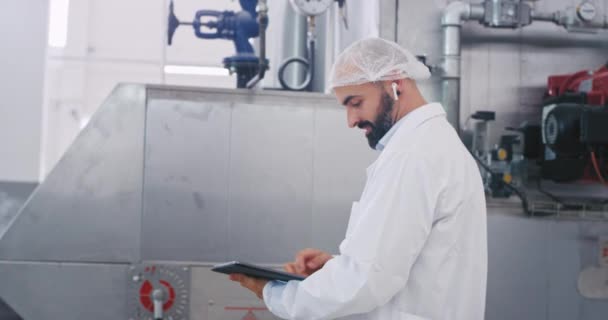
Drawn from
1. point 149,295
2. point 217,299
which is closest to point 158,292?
point 149,295

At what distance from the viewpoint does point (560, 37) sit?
8.68 feet

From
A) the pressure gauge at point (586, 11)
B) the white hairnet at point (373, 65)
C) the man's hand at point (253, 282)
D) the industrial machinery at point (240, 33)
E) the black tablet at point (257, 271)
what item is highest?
the pressure gauge at point (586, 11)

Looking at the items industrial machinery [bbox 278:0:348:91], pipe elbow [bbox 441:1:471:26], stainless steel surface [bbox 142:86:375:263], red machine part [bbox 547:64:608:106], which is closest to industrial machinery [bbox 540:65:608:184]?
red machine part [bbox 547:64:608:106]

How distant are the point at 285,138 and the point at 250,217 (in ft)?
0.84

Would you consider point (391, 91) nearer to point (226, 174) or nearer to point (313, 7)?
point (226, 174)

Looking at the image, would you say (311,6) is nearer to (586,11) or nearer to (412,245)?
(586,11)

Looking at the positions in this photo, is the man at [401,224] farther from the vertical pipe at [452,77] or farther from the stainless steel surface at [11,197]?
the stainless steel surface at [11,197]

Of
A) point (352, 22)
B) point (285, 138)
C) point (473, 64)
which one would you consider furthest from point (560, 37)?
point (285, 138)

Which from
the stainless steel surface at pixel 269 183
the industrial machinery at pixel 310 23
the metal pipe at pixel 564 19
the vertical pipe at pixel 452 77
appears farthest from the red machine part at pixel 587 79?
the stainless steel surface at pixel 269 183

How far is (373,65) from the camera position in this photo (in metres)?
1.46

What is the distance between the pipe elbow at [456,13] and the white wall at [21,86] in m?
2.11

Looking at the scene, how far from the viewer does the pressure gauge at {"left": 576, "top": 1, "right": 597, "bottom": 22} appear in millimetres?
2488

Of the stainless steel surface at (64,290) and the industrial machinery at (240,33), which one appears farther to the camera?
the industrial machinery at (240,33)

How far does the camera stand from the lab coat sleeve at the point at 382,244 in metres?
1.27
